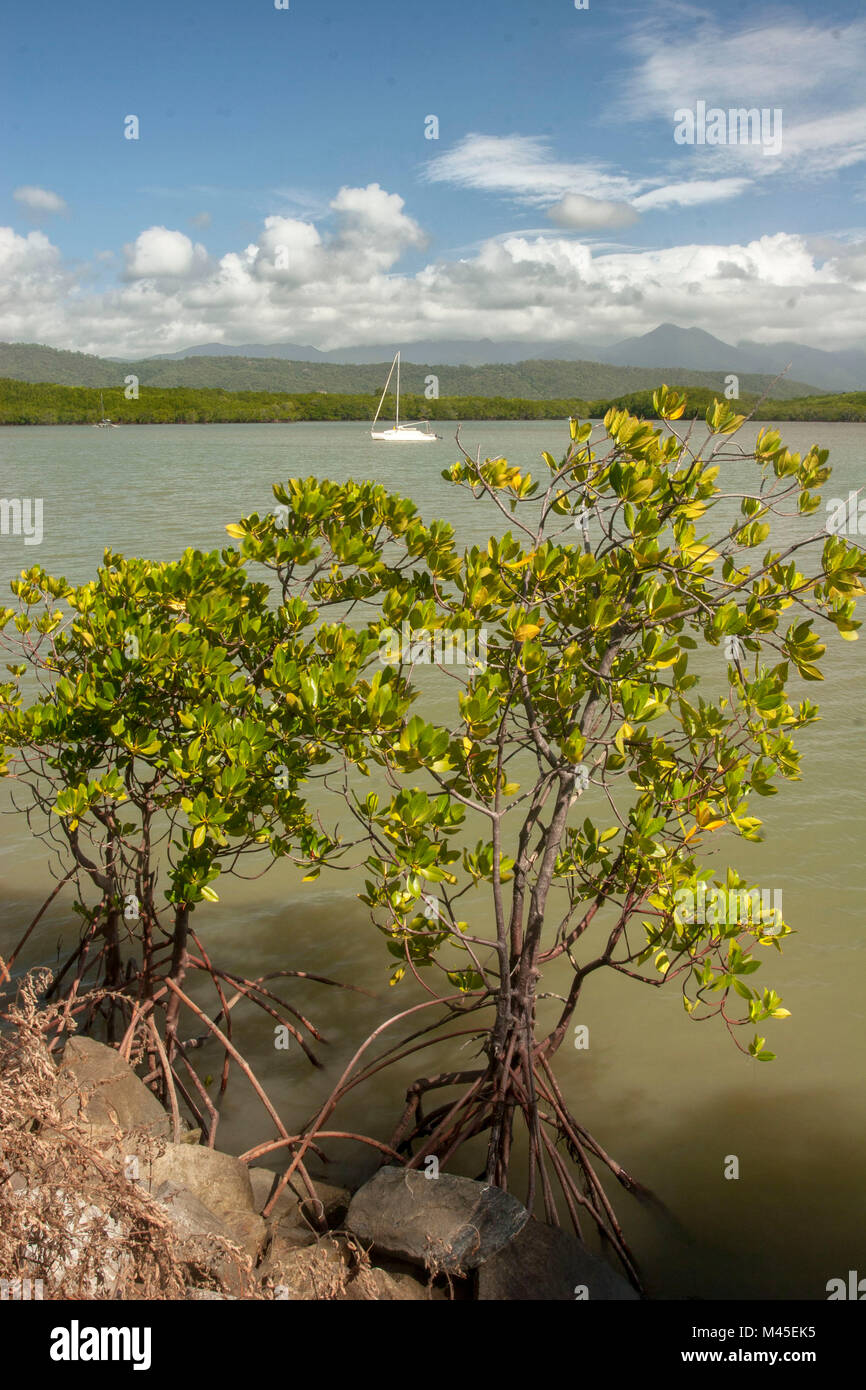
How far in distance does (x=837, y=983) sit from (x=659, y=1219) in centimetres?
199

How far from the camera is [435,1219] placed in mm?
3215

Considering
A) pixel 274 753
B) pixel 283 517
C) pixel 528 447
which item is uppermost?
pixel 528 447

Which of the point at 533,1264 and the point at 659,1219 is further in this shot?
the point at 659,1219

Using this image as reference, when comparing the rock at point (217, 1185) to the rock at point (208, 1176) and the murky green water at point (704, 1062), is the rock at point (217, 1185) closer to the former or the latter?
the rock at point (208, 1176)


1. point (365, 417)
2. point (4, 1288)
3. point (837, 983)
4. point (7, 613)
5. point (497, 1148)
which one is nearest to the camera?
point (4, 1288)

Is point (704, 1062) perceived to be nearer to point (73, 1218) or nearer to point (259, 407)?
point (73, 1218)

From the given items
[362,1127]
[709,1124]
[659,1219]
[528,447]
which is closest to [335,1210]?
[362,1127]

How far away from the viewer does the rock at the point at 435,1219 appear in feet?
10.3

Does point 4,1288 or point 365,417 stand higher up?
point 365,417

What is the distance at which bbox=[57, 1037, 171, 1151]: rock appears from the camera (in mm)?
3197

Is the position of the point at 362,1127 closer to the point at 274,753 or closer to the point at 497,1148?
the point at 497,1148

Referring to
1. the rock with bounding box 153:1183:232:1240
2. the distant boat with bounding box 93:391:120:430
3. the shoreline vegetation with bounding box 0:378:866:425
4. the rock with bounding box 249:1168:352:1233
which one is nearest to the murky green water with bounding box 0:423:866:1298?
the rock with bounding box 249:1168:352:1233

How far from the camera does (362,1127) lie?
4.29 metres

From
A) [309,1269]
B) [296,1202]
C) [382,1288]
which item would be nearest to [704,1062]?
[296,1202]
